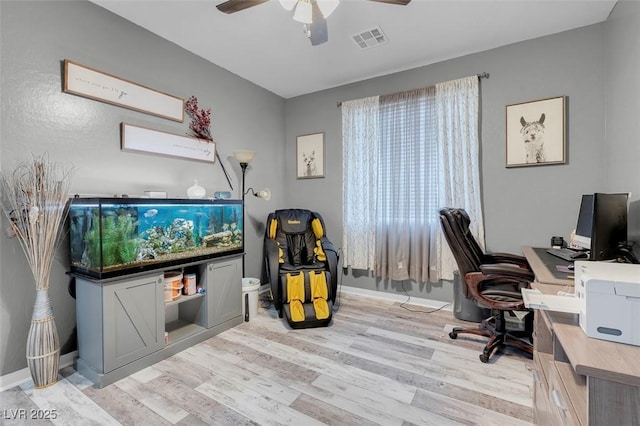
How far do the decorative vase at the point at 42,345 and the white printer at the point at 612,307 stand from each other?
2.71m

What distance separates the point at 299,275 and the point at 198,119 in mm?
1863

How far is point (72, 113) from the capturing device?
199cm

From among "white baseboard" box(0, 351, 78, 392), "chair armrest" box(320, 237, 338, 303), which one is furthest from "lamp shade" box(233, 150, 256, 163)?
"white baseboard" box(0, 351, 78, 392)

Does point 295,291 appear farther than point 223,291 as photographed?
Yes

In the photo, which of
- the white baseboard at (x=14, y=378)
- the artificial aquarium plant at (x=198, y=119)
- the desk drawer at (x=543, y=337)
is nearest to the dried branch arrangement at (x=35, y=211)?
the white baseboard at (x=14, y=378)

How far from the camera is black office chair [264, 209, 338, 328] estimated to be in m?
2.63

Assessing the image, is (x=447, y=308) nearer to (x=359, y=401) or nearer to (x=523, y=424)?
(x=523, y=424)

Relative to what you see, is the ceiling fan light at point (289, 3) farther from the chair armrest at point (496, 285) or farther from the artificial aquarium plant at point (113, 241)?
the chair armrest at point (496, 285)

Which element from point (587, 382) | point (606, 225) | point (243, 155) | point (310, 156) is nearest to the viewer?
point (587, 382)

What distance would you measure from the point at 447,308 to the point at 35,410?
10.8ft

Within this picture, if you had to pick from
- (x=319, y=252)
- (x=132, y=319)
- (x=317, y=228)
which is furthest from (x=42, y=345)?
(x=317, y=228)

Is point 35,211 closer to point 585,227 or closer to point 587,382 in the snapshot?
point 587,382

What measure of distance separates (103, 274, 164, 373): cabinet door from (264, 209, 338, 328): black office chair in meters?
0.98

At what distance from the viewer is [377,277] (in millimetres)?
3422
